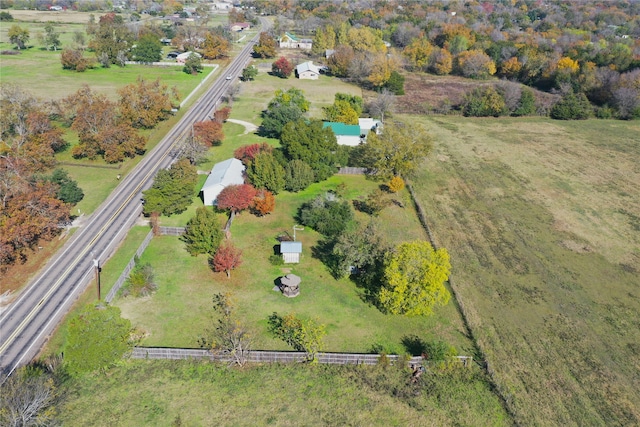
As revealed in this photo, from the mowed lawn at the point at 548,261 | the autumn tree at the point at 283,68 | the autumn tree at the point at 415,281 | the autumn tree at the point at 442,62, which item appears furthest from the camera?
the autumn tree at the point at 442,62

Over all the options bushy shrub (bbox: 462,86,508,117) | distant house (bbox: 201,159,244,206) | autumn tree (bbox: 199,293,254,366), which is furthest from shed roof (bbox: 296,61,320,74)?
autumn tree (bbox: 199,293,254,366)

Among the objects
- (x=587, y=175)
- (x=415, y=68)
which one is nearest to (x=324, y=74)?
(x=415, y=68)

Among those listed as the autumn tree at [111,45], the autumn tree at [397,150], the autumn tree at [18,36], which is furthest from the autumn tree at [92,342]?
the autumn tree at [18,36]

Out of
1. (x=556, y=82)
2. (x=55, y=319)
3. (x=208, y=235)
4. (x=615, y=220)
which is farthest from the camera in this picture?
(x=556, y=82)

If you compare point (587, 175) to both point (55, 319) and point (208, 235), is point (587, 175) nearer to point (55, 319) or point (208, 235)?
point (208, 235)

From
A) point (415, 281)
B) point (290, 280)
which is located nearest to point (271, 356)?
point (290, 280)

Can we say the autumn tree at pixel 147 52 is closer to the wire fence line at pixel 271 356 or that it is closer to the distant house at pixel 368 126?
the distant house at pixel 368 126

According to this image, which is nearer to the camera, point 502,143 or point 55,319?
point 55,319
